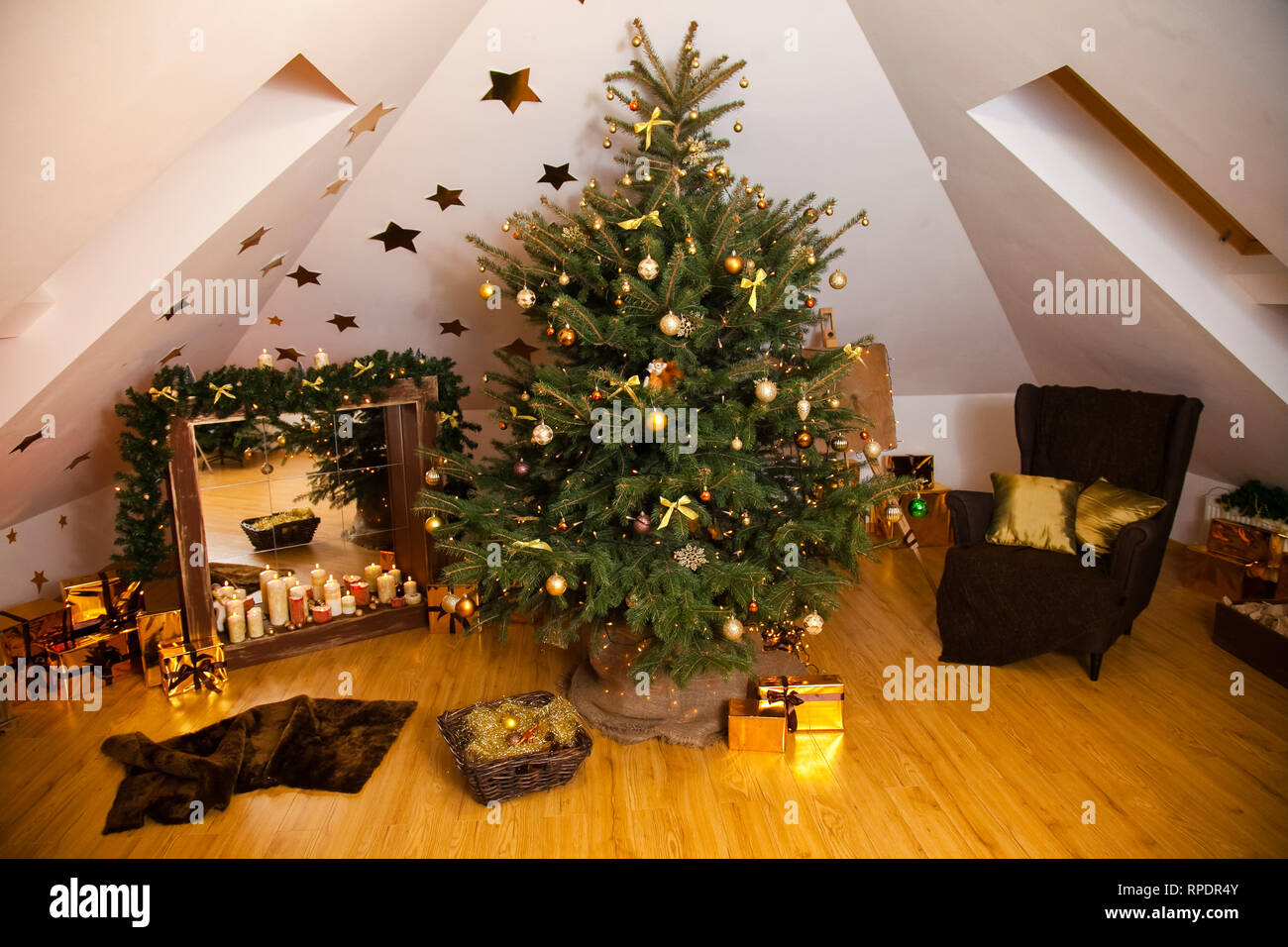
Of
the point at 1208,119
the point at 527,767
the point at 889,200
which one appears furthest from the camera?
the point at 889,200

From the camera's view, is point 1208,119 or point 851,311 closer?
point 1208,119

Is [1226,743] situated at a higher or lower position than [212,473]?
lower

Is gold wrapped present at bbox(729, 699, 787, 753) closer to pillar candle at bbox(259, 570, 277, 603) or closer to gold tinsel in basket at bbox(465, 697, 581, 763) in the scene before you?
gold tinsel in basket at bbox(465, 697, 581, 763)

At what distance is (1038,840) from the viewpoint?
2.33 metres

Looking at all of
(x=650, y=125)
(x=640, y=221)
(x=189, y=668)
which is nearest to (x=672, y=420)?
(x=640, y=221)

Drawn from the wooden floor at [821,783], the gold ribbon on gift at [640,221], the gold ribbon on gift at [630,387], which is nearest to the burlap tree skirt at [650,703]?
the wooden floor at [821,783]

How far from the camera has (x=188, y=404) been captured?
10.4ft

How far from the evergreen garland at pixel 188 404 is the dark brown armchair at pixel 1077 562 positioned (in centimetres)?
247

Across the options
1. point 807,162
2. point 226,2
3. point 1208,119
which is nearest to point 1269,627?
point 1208,119

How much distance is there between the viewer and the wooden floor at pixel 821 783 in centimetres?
236

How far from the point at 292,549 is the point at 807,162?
2633 mm

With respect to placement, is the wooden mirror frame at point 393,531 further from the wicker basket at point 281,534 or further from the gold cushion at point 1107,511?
the gold cushion at point 1107,511

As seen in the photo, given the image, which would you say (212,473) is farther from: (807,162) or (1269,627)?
(1269,627)

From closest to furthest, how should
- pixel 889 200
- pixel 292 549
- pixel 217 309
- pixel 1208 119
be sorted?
pixel 1208 119 → pixel 217 309 → pixel 889 200 → pixel 292 549
